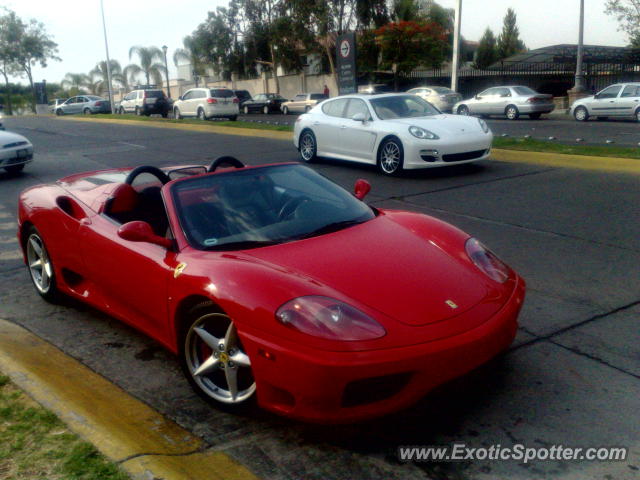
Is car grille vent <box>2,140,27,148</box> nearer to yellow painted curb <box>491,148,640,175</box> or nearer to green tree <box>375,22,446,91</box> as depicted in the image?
yellow painted curb <box>491,148,640,175</box>

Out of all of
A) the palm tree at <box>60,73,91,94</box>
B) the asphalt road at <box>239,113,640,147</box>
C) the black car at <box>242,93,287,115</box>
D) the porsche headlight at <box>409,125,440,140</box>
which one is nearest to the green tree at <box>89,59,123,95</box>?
the palm tree at <box>60,73,91,94</box>

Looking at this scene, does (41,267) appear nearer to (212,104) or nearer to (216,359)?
(216,359)

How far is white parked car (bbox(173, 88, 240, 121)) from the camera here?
102 ft

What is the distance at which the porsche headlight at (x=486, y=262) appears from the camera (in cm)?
365

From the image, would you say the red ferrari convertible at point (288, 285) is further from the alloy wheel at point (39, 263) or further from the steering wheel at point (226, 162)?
the alloy wheel at point (39, 263)

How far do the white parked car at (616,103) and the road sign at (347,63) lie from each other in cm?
1023

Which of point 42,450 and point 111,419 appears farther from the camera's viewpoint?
point 111,419

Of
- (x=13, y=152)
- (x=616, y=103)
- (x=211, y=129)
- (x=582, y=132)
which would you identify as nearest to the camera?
(x=13, y=152)

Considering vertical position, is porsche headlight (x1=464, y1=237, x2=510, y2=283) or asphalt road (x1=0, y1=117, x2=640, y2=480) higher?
porsche headlight (x1=464, y1=237, x2=510, y2=283)

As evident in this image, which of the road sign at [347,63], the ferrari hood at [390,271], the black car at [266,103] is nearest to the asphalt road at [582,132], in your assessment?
the road sign at [347,63]

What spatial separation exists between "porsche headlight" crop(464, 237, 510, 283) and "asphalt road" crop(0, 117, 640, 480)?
1.74 feet

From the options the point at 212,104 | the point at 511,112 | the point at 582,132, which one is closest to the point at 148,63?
the point at 212,104

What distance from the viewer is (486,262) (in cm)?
378

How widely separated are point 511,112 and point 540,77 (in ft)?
42.1
